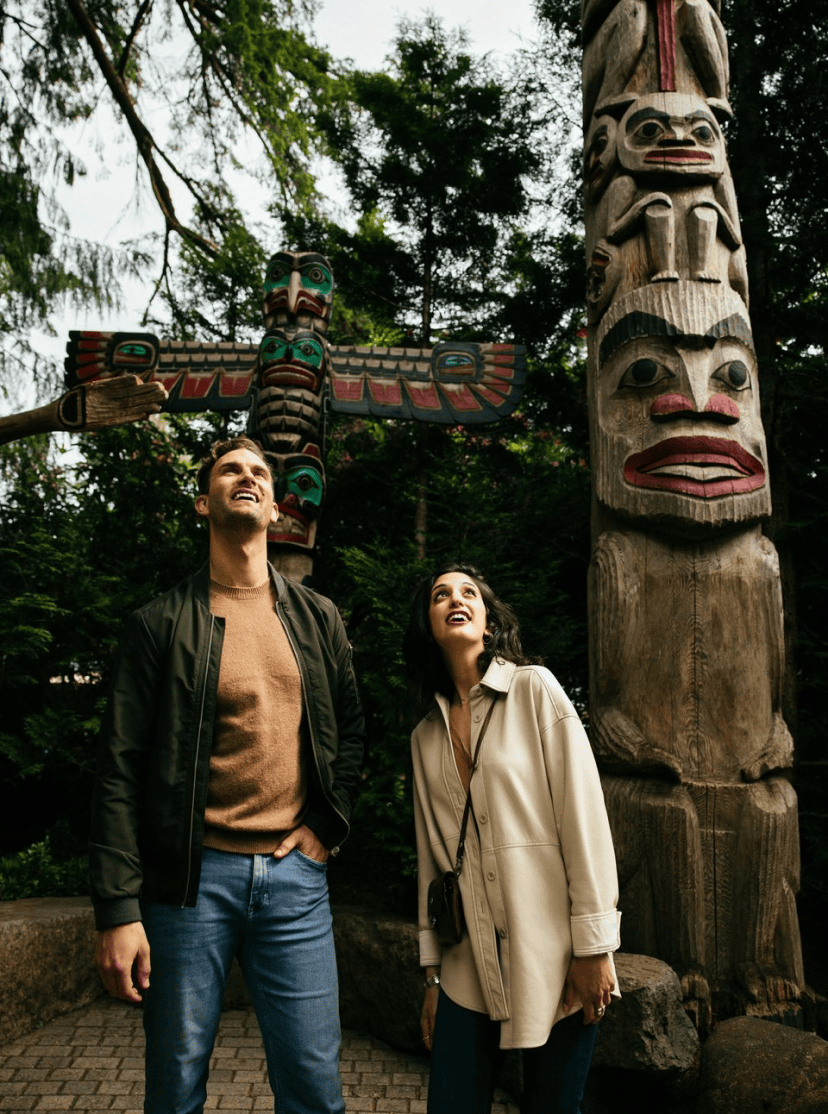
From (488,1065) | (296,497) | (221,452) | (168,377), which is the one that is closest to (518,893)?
(488,1065)

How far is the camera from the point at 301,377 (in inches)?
213

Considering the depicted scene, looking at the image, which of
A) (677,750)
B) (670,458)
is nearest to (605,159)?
(670,458)

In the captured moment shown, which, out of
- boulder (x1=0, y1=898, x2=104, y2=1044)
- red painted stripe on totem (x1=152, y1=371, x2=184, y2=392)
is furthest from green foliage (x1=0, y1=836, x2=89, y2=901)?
red painted stripe on totem (x1=152, y1=371, x2=184, y2=392)

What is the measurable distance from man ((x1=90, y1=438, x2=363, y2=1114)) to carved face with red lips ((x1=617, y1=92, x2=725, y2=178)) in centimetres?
308

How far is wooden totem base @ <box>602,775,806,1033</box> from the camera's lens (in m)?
3.11

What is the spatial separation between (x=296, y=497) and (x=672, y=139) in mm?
2698

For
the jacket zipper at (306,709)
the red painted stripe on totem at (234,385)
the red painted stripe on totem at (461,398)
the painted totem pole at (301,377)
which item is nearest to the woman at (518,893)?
the jacket zipper at (306,709)

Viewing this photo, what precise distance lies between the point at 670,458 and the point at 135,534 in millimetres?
4083

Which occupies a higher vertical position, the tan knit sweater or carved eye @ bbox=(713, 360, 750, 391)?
carved eye @ bbox=(713, 360, 750, 391)

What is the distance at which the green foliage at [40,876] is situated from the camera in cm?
463

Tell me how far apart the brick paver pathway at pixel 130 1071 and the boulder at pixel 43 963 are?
77 mm

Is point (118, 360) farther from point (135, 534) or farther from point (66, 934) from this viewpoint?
point (66, 934)

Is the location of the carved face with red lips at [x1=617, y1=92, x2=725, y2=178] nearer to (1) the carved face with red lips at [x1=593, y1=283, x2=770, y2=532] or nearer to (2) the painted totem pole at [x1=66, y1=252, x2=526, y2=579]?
(1) the carved face with red lips at [x1=593, y1=283, x2=770, y2=532]

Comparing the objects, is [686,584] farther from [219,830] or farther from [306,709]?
[219,830]
